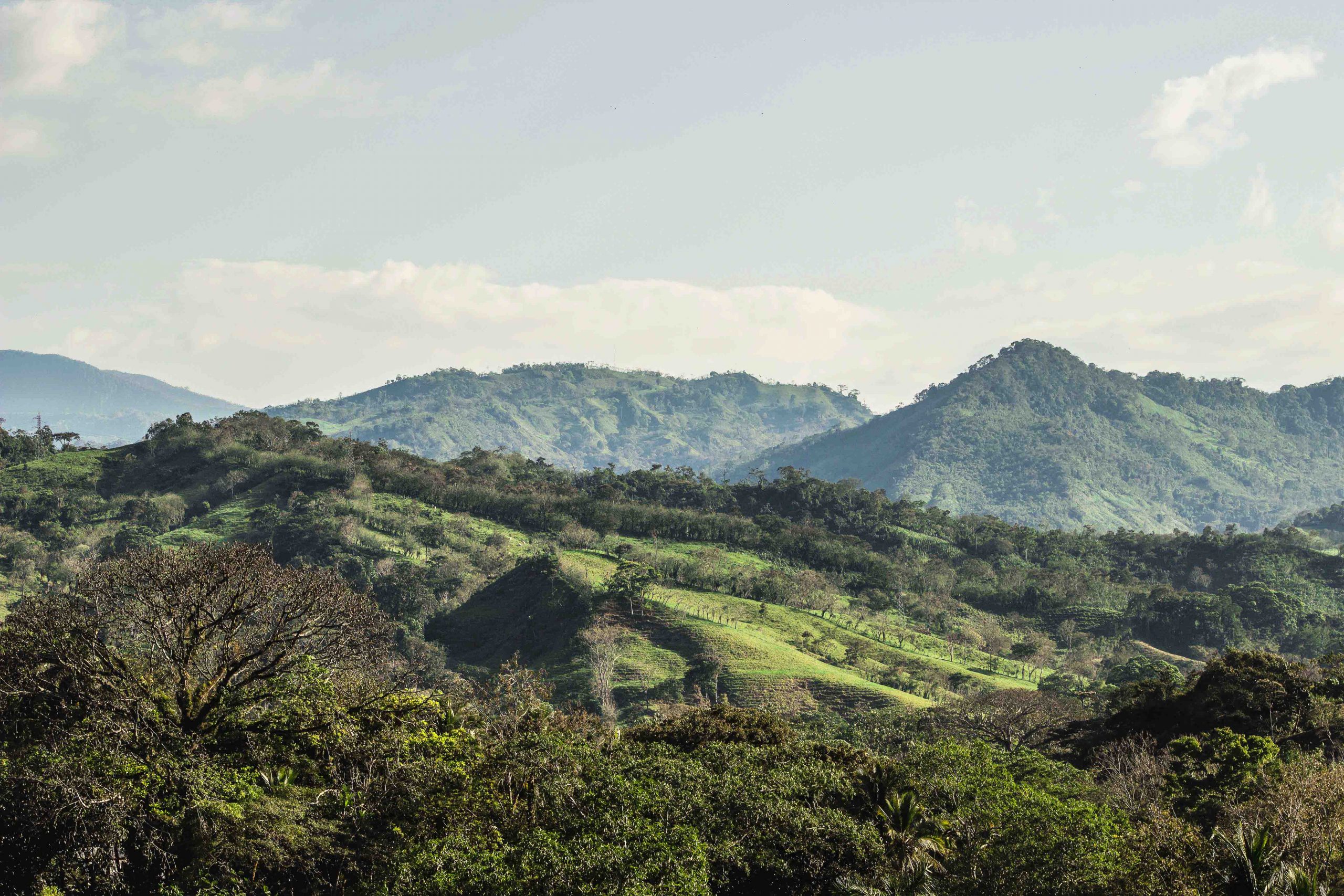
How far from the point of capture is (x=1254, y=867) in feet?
56.6

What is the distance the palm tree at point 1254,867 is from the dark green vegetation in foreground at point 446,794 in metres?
0.06

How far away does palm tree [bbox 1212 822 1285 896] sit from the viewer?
656 inches

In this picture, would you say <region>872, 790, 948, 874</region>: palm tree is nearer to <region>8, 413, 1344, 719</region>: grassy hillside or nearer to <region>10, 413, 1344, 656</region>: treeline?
<region>8, 413, 1344, 719</region>: grassy hillside

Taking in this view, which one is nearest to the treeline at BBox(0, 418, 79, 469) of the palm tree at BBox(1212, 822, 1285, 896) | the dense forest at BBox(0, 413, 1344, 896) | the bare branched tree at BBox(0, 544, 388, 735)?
the dense forest at BBox(0, 413, 1344, 896)

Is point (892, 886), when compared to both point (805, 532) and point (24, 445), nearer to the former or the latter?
point (805, 532)

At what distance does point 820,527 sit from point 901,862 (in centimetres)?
12121

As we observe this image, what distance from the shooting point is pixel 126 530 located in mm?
110438

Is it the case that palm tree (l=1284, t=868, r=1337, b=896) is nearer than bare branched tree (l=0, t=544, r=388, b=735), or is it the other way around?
palm tree (l=1284, t=868, r=1337, b=896)

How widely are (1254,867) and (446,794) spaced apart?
55.7 feet

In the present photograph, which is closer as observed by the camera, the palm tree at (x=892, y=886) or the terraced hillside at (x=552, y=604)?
the palm tree at (x=892, y=886)

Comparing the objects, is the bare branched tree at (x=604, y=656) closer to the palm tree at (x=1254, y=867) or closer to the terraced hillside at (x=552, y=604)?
the terraced hillside at (x=552, y=604)

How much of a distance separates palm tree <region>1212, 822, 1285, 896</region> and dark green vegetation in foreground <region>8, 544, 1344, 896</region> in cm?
6

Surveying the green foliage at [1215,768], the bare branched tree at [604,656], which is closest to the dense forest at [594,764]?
the green foliage at [1215,768]

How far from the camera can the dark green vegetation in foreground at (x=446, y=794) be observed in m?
18.3
